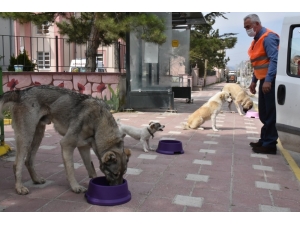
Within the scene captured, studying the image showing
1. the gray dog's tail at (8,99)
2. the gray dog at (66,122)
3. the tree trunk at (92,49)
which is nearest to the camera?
the gray dog at (66,122)

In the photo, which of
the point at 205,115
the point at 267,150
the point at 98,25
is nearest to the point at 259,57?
the point at 267,150

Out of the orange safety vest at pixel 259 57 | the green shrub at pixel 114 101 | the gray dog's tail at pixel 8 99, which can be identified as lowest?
the green shrub at pixel 114 101

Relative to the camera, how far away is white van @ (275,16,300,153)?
438 cm

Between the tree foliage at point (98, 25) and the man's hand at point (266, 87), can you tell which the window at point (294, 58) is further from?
the tree foliage at point (98, 25)

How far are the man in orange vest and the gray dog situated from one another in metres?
3.16

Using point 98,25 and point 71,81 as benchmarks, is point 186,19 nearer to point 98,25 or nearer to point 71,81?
point 98,25

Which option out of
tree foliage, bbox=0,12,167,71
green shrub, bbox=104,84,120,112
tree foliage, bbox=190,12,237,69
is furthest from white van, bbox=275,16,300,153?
tree foliage, bbox=190,12,237,69

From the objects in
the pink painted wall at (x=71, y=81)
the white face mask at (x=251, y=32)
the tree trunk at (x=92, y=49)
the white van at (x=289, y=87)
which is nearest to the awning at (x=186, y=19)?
the tree trunk at (x=92, y=49)

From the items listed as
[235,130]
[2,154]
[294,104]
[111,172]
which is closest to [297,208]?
[294,104]

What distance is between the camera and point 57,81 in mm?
11141

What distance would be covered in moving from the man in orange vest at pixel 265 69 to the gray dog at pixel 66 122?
3.16 metres

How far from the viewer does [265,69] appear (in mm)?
5703

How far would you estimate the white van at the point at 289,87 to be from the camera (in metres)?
4.38

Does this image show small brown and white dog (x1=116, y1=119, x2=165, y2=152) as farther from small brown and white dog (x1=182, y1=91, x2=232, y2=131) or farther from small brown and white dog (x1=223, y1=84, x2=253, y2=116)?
small brown and white dog (x1=223, y1=84, x2=253, y2=116)
